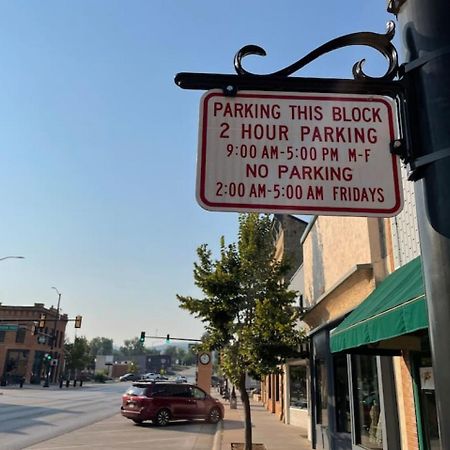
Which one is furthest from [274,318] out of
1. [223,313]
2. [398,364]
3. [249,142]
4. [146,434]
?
[249,142]

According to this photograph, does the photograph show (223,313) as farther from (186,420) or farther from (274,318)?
(186,420)

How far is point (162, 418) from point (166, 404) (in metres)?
0.63

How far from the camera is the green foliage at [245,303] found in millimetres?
12656

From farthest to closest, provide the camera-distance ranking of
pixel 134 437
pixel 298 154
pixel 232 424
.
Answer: pixel 232 424 < pixel 134 437 < pixel 298 154

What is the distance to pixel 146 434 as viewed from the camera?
649 inches

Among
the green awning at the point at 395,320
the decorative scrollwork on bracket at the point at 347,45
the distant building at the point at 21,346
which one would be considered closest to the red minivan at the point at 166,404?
the green awning at the point at 395,320

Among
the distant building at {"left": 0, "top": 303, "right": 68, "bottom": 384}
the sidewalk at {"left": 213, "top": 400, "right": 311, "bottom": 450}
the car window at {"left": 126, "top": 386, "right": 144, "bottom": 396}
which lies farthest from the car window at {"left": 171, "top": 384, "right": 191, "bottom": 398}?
the distant building at {"left": 0, "top": 303, "right": 68, "bottom": 384}

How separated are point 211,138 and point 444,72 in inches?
37.0

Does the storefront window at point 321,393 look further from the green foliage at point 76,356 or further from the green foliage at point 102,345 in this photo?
the green foliage at point 102,345

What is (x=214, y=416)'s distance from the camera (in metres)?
21.0

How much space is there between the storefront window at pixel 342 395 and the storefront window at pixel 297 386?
549 centimetres

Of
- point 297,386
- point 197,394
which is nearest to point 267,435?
point 297,386

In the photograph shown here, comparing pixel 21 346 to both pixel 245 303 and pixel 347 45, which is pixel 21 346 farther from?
pixel 347 45

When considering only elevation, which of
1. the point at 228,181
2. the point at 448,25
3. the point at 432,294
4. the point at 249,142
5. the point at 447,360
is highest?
the point at 448,25
